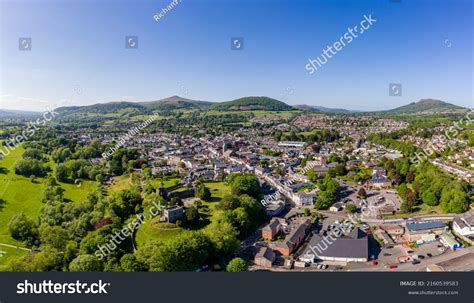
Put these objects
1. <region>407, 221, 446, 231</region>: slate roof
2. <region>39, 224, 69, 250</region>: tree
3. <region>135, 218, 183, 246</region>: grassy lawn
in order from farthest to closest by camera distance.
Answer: <region>407, 221, 446, 231</region>: slate roof → <region>135, 218, 183, 246</region>: grassy lawn → <region>39, 224, 69, 250</region>: tree

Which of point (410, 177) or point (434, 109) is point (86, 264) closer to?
point (410, 177)

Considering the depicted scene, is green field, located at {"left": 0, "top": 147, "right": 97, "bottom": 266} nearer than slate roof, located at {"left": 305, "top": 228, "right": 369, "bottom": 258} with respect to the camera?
No

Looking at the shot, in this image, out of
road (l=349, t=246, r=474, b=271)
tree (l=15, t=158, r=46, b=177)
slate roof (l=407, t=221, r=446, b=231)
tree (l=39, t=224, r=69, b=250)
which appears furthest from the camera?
tree (l=15, t=158, r=46, b=177)

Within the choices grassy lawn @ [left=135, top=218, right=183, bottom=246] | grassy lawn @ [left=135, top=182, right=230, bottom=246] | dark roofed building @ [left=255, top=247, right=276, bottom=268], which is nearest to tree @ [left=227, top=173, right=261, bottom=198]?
grassy lawn @ [left=135, top=182, right=230, bottom=246]

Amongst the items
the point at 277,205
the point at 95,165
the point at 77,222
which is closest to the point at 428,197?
the point at 277,205

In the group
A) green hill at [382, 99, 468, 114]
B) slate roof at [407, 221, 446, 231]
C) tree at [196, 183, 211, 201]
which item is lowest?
slate roof at [407, 221, 446, 231]

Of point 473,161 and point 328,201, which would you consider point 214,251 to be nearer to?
point 328,201

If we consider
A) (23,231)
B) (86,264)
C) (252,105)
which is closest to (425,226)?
(86,264)

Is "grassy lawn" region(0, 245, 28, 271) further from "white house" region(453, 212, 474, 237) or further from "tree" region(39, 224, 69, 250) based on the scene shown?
"white house" region(453, 212, 474, 237)

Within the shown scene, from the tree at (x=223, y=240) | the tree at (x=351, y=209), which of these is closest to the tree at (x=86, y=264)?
the tree at (x=223, y=240)
